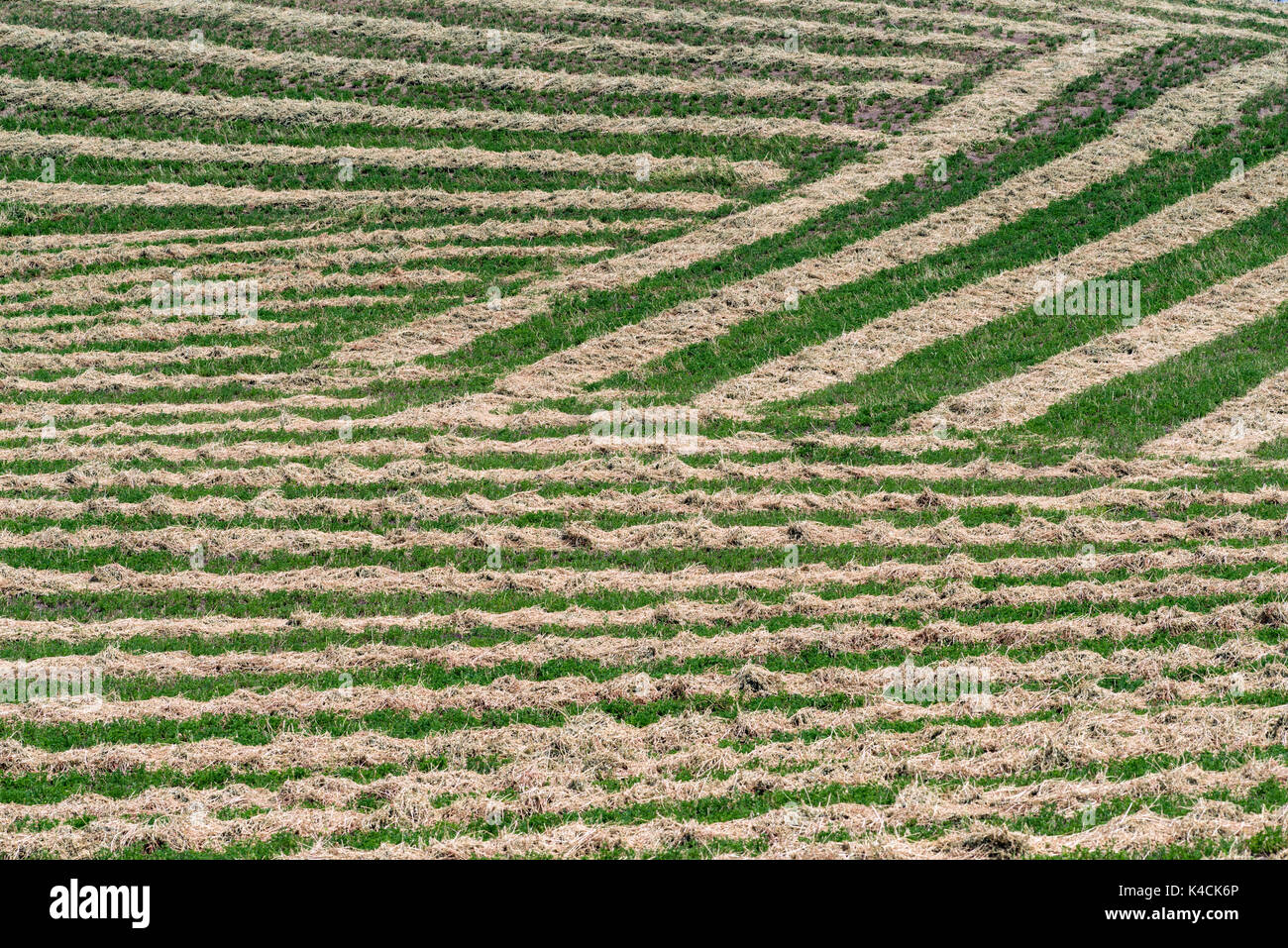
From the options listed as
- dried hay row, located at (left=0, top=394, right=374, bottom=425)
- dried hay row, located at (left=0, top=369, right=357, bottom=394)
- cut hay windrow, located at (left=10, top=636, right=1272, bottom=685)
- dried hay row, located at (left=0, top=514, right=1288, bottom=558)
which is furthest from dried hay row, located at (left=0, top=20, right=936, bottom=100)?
cut hay windrow, located at (left=10, top=636, right=1272, bottom=685)

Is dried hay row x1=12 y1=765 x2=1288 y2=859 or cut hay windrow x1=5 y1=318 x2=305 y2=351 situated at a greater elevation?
cut hay windrow x1=5 y1=318 x2=305 y2=351

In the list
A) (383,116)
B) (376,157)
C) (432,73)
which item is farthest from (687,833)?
(432,73)

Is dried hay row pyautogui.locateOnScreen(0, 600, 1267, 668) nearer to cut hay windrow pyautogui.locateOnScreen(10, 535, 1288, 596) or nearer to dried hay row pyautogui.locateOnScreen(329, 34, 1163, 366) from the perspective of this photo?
cut hay windrow pyautogui.locateOnScreen(10, 535, 1288, 596)

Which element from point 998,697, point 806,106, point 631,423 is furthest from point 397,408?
point 806,106

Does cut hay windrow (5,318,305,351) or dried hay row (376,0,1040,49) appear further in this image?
dried hay row (376,0,1040,49)

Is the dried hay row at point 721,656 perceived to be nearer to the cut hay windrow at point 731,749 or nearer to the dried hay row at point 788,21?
the cut hay windrow at point 731,749

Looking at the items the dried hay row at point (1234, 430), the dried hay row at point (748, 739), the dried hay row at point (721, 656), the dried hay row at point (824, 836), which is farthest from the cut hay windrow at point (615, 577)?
the dried hay row at point (824, 836)
